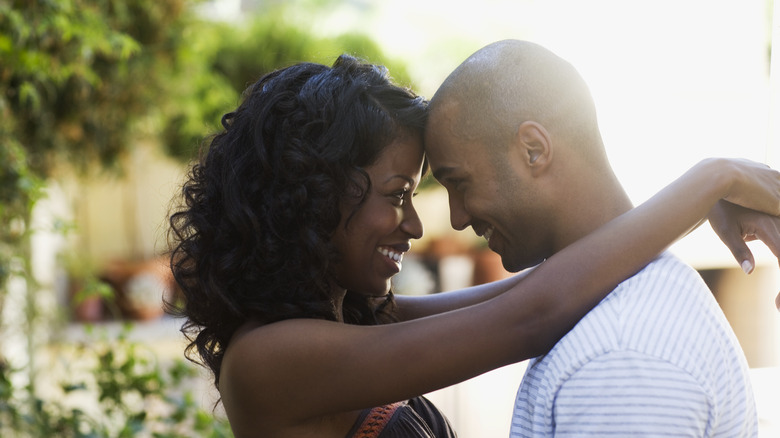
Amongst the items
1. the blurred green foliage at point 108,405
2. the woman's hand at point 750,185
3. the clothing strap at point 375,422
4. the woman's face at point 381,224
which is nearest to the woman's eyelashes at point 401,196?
the woman's face at point 381,224

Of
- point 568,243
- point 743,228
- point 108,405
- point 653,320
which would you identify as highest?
point 108,405

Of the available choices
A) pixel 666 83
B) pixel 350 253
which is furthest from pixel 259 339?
pixel 666 83

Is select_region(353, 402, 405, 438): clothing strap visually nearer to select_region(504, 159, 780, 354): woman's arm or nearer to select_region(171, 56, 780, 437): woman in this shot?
select_region(171, 56, 780, 437): woman

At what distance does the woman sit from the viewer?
4.97 ft

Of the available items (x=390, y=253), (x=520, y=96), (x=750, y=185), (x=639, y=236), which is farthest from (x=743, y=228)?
(x=390, y=253)

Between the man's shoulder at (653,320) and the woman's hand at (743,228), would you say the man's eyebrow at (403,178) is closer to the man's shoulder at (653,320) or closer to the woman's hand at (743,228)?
the man's shoulder at (653,320)

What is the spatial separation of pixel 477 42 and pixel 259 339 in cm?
986

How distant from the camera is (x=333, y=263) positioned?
5.77 ft

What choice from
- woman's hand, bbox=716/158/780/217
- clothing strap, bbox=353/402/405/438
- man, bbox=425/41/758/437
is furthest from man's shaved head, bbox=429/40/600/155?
clothing strap, bbox=353/402/405/438

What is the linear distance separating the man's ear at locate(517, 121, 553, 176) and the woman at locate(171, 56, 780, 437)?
7.9 inches

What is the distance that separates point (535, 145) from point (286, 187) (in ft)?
1.81

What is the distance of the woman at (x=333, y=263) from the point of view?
59.7 inches

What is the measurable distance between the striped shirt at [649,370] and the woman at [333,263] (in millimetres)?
71

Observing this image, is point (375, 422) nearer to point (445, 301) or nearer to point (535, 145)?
point (445, 301)
